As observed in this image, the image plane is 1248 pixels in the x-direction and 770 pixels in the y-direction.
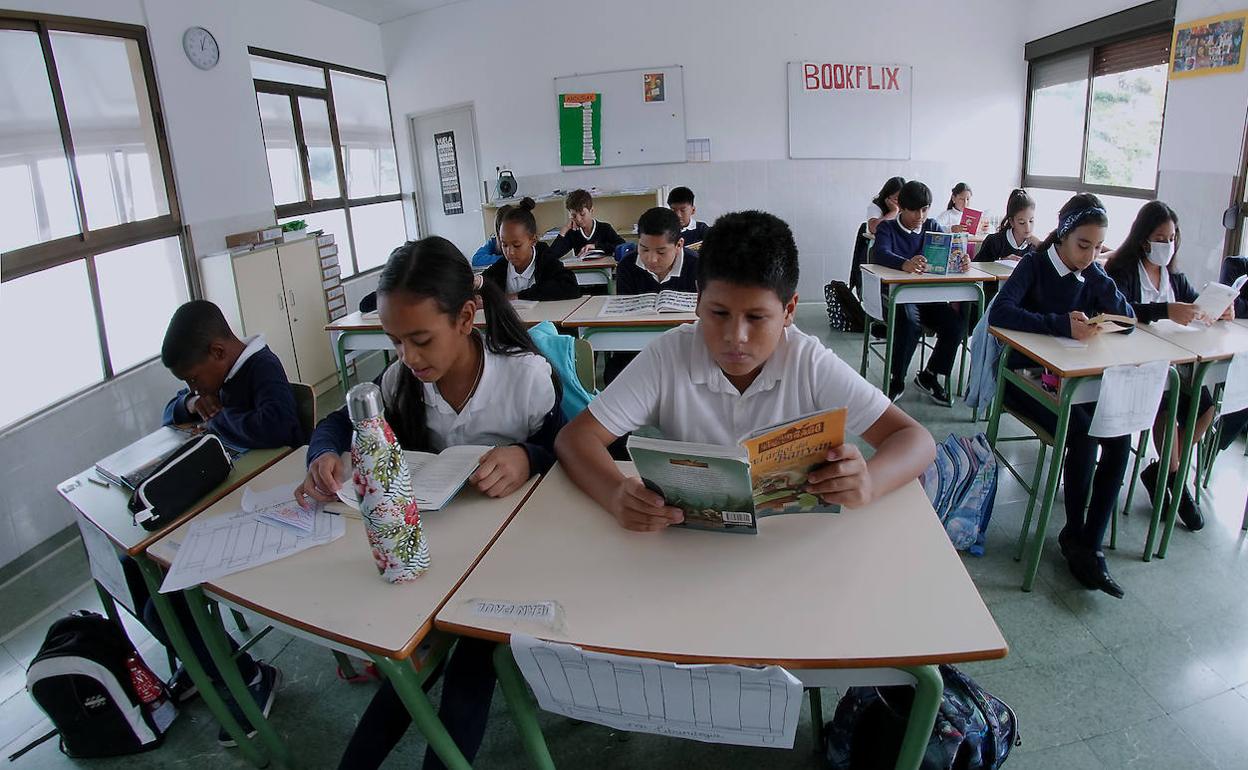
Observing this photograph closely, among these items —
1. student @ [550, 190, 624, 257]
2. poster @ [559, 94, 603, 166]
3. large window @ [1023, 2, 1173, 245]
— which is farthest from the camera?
poster @ [559, 94, 603, 166]

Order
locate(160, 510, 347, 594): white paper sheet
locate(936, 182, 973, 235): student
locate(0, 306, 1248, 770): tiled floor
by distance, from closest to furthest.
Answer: locate(160, 510, 347, 594): white paper sheet → locate(0, 306, 1248, 770): tiled floor → locate(936, 182, 973, 235): student

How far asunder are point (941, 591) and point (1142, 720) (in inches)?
44.9

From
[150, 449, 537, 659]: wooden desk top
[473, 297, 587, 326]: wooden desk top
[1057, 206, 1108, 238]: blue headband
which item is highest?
[1057, 206, 1108, 238]: blue headband

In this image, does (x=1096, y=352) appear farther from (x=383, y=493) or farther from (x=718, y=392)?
(x=383, y=493)

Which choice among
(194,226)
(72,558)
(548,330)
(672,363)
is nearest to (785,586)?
(672,363)

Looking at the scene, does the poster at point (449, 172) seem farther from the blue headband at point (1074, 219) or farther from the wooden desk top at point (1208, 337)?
the wooden desk top at point (1208, 337)

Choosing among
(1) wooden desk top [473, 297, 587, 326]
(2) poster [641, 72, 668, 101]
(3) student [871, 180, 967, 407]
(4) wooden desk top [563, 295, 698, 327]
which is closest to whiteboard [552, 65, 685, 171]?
(2) poster [641, 72, 668, 101]

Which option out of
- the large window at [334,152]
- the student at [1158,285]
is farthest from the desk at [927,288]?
the large window at [334,152]

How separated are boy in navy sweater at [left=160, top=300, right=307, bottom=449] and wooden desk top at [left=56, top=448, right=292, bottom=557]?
74 millimetres

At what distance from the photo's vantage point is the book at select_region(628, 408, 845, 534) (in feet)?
3.56

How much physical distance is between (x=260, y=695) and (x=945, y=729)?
1.73 meters


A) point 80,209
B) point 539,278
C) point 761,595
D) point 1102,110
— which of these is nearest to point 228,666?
point 761,595

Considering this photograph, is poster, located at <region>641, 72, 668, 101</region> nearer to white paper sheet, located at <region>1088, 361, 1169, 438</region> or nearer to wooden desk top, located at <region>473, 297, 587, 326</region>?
wooden desk top, located at <region>473, 297, 587, 326</region>

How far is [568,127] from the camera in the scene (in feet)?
21.4
